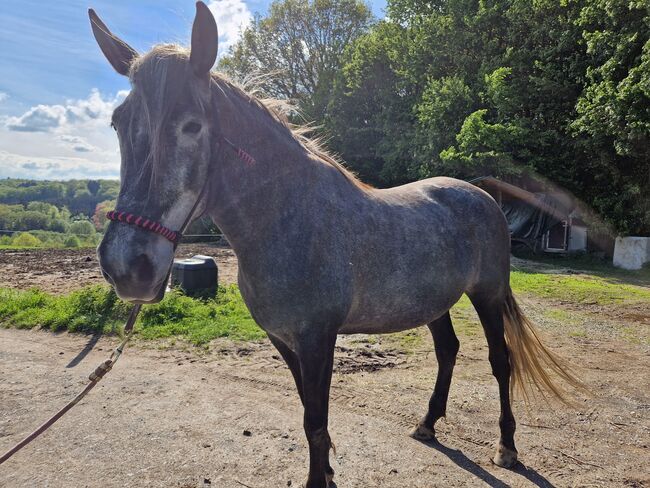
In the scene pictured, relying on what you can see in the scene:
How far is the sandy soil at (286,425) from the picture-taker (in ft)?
9.43

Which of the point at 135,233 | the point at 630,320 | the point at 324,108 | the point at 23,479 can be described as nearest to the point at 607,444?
the point at 135,233

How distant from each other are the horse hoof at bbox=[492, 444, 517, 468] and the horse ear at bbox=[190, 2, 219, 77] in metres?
3.14

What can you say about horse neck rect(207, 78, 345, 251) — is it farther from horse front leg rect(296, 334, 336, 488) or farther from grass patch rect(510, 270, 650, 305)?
grass patch rect(510, 270, 650, 305)

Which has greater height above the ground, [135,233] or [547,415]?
[135,233]

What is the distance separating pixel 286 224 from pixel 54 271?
1295cm

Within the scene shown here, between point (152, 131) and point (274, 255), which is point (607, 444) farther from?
point (152, 131)

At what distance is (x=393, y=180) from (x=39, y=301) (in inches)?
779

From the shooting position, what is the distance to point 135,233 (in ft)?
5.42

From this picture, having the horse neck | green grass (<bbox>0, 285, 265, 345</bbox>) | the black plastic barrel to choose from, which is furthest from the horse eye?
the black plastic barrel

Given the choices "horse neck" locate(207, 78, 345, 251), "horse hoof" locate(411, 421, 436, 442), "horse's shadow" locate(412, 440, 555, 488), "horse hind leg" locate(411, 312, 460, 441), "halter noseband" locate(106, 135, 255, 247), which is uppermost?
"horse neck" locate(207, 78, 345, 251)

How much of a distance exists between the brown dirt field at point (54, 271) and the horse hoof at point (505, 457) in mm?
8015

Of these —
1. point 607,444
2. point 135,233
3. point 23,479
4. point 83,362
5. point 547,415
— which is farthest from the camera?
point 83,362

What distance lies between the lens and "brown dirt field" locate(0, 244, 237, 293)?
10203 mm

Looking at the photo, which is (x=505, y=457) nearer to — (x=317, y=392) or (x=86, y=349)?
(x=317, y=392)
